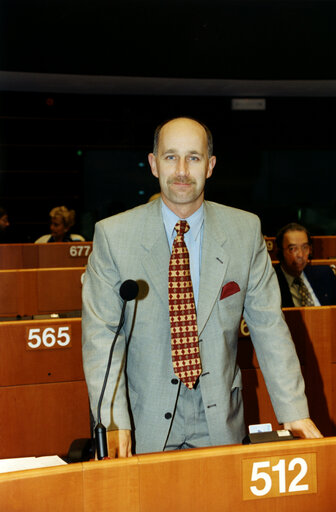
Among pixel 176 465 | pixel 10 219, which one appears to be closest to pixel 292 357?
pixel 176 465

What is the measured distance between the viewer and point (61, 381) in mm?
3033

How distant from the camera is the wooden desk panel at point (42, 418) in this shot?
116 inches

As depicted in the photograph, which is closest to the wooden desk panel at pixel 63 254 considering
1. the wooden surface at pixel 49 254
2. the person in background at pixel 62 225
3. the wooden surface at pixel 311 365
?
the wooden surface at pixel 49 254

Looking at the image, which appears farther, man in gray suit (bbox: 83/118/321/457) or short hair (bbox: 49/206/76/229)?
short hair (bbox: 49/206/76/229)

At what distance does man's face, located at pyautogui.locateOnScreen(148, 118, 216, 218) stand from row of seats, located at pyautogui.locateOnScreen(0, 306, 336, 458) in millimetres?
1502

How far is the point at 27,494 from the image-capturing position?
112 cm

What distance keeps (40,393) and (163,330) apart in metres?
1.57

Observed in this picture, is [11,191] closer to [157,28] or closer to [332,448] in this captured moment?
[157,28]

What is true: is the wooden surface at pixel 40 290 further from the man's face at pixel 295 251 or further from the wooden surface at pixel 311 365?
the wooden surface at pixel 311 365

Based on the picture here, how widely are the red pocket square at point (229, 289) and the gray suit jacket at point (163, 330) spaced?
11 millimetres

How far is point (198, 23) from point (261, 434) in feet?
21.3

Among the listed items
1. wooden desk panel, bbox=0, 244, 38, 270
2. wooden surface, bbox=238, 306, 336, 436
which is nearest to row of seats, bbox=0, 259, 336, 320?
wooden desk panel, bbox=0, 244, 38, 270

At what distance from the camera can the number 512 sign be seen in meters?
1.21

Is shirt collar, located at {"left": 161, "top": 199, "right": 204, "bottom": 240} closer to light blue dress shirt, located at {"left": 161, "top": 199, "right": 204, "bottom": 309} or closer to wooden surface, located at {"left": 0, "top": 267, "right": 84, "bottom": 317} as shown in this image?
light blue dress shirt, located at {"left": 161, "top": 199, "right": 204, "bottom": 309}
